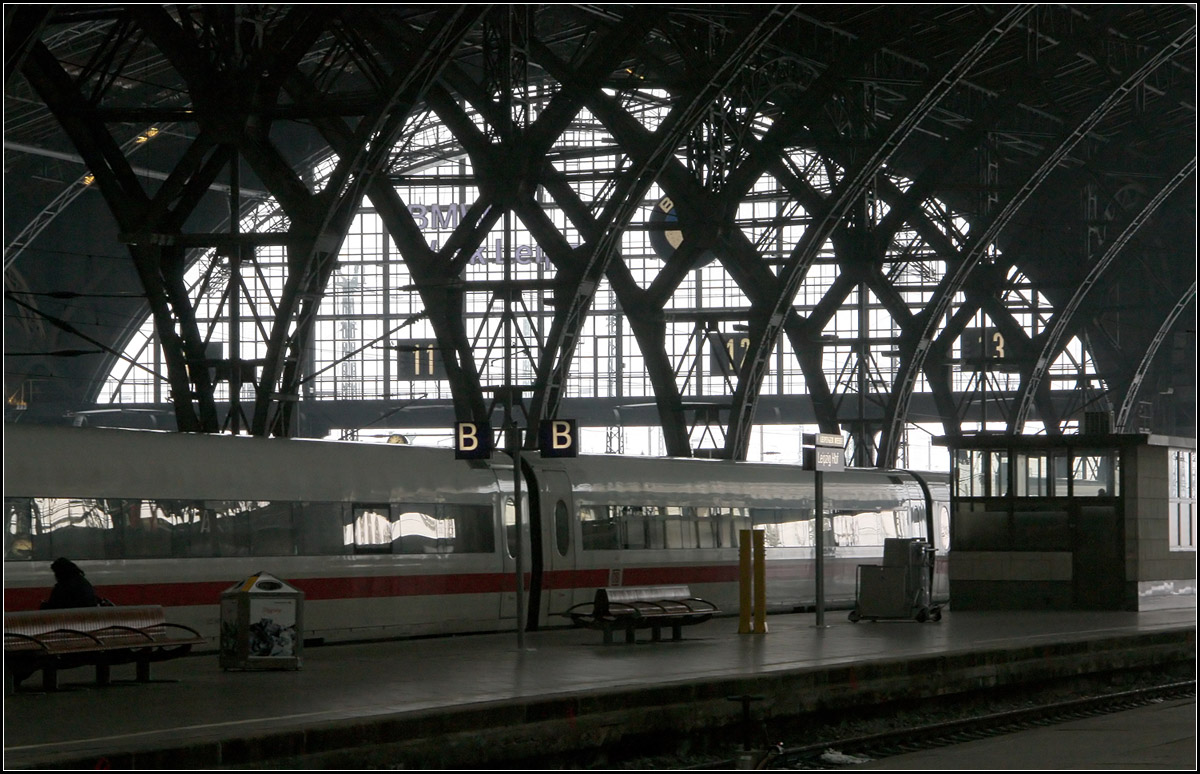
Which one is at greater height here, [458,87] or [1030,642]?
[458,87]

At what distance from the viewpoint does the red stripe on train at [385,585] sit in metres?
17.6

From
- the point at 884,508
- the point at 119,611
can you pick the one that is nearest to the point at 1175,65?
the point at 884,508

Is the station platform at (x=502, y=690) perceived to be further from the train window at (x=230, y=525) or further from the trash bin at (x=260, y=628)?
the train window at (x=230, y=525)

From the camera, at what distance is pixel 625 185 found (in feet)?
103

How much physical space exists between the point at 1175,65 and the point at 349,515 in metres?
31.8

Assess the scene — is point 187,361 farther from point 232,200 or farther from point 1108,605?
point 1108,605

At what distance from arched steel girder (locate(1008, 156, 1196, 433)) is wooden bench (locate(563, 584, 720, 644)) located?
2906cm

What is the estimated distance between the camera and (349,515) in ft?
68.1

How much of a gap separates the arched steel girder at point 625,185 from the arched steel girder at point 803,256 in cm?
508

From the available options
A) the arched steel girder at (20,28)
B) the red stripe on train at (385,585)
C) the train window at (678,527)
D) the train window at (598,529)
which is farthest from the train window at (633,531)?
the arched steel girder at (20,28)

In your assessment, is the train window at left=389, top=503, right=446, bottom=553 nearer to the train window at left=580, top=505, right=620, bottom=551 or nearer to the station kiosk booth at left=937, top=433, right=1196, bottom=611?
the train window at left=580, top=505, right=620, bottom=551

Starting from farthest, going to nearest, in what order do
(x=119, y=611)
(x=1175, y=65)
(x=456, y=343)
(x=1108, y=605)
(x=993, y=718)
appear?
(x=1175, y=65) < (x=456, y=343) < (x=1108, y=605) < (x=993, y=718) < (x=119, y=611)

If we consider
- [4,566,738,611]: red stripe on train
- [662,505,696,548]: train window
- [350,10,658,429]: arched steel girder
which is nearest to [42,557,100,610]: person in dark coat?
[4,566,738,611]: red stripe on train

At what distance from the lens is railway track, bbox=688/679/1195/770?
46.8 feet
